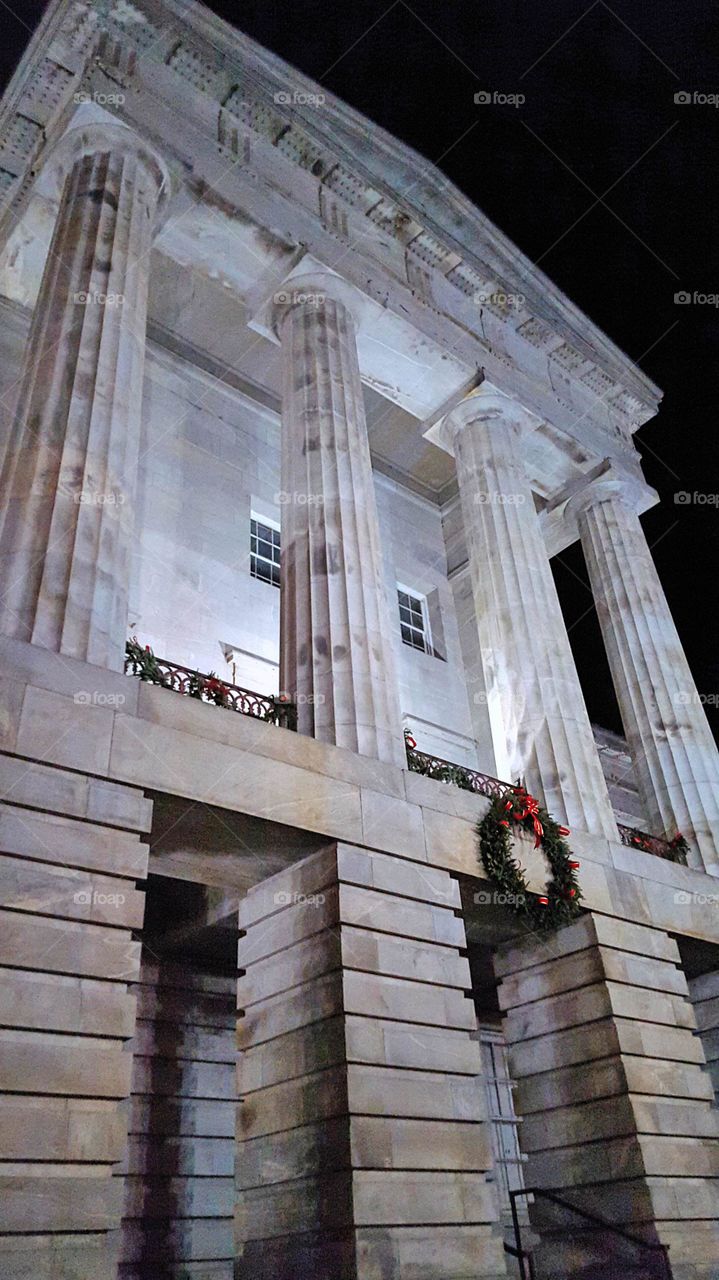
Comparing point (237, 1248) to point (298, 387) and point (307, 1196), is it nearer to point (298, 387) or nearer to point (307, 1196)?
point (307, 1196)

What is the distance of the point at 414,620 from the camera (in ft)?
92.8

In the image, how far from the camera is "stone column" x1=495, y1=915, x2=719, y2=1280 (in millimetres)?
14039

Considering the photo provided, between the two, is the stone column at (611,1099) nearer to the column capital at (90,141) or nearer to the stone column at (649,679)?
the stone column at (649,679)

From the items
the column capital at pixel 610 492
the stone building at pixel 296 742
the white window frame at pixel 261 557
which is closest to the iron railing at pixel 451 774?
the stone building at pixel 296 742

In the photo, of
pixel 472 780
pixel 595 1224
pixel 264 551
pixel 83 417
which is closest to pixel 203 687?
pixel 83 417

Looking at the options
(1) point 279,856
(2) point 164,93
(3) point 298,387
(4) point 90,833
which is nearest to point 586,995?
(1) point 279,856

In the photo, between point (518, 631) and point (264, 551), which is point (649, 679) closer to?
point (518, 631)

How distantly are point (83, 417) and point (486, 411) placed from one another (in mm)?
12532

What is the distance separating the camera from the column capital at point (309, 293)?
2095 centimetres

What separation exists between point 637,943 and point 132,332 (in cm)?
1369

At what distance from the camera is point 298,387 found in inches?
757

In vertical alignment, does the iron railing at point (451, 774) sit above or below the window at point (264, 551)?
below

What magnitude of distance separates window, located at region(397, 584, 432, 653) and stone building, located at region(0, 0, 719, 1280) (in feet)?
0.66

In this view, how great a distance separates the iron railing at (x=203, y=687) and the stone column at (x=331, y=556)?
0.96ft
